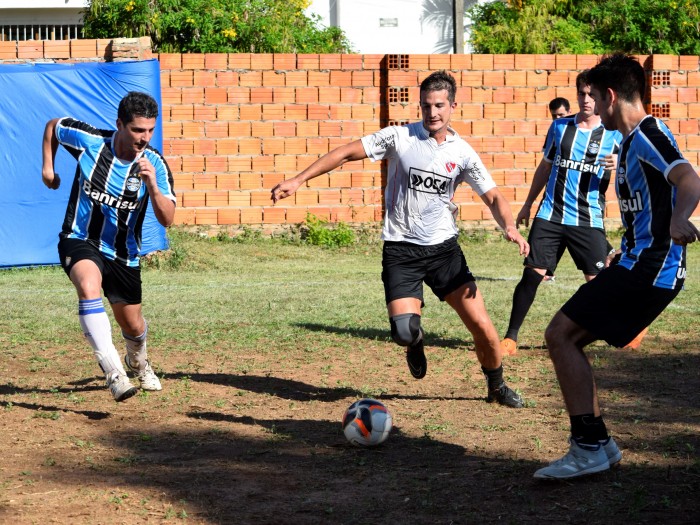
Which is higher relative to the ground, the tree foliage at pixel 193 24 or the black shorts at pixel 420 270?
the tree foliage at pixel 193 24

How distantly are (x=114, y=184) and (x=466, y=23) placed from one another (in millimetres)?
24141

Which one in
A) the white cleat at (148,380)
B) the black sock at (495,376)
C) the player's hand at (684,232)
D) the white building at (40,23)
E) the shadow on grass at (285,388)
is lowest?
the shadow on grass at (285,388)

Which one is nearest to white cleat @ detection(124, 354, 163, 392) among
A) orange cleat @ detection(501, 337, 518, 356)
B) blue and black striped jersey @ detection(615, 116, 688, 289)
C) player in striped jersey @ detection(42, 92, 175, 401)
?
player in striped jersey @ detection(42, 92, 175, 401)

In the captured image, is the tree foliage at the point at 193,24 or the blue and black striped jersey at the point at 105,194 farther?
the tree foliage at the point at 193,24

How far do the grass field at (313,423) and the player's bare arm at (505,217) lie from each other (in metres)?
1.09

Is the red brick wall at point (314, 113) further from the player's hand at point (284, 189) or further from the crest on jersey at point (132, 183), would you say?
the player's hand at point (284, 189)

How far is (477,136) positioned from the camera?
16312mm

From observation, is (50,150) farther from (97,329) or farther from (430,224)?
(430,224)

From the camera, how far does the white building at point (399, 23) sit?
3064 centimetres

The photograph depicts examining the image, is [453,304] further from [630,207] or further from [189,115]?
[189,115]

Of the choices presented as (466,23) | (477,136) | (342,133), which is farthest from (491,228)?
(466,23)

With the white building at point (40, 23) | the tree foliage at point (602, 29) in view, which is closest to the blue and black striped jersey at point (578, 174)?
the tree foliage at point (602, 29)

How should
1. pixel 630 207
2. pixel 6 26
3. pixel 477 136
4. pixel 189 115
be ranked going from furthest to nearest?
pixel 6 26 → pixel 477 136 → pixel 189 115 → pixel 630 207

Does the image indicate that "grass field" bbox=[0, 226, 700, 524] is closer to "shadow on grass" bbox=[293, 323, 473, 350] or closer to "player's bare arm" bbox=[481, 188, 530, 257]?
"shadow on grass" bbox=[293, 323, 473, 350]
